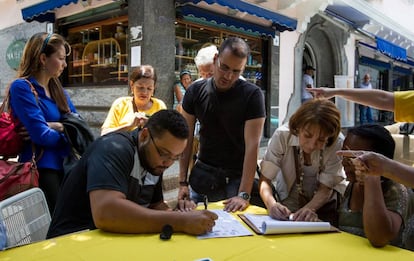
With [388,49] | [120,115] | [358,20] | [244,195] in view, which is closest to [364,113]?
[388,49]

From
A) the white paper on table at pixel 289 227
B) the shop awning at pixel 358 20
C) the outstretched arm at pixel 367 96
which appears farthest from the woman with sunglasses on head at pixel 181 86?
the shop awning at pixel 358 20

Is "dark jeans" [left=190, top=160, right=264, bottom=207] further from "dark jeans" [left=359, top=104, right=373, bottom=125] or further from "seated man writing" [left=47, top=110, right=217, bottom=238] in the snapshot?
"dark jeans" [left=359, top=104, right=373, bottom=125]

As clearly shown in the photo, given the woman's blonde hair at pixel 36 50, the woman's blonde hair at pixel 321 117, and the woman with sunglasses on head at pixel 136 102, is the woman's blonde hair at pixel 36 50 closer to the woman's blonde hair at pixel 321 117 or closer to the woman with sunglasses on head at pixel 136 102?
the woman with sunglasses on head at pixel 136 102

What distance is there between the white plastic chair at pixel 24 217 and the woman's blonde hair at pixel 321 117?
5.32 feet

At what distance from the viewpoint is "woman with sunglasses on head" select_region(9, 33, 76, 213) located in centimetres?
251

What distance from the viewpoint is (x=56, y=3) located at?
21.9 feet

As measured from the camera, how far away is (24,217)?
2.00 meters

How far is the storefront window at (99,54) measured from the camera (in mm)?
7023

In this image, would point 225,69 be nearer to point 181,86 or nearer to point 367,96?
point 367,96

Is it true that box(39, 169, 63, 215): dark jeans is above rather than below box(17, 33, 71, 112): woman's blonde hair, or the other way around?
below

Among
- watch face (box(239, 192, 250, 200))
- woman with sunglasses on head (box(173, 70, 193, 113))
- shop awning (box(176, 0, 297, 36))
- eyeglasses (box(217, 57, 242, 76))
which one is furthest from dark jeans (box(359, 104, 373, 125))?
watch face (box(239, 192, 250, 200))

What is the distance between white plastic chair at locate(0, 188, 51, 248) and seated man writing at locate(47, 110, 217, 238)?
206 millimetres

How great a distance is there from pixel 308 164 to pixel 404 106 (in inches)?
26.5

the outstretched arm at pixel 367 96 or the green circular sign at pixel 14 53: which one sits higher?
the green circular sign at pixel 14 53
